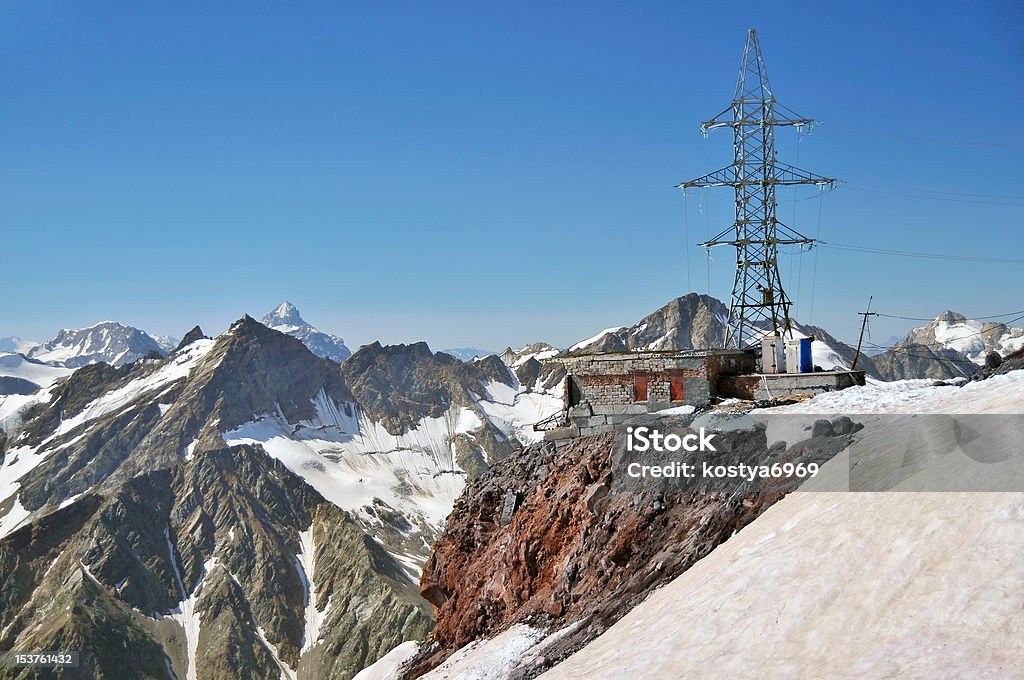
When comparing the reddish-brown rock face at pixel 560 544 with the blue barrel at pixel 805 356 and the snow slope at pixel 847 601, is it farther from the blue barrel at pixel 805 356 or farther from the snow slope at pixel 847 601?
the blue barrel at pixel 805 356

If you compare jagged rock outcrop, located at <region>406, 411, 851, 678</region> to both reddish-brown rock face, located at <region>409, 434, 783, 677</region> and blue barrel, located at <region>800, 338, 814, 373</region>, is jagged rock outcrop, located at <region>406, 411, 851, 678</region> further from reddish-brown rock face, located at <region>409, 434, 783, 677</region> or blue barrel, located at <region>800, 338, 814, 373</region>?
blue barrel, located at <region>800, 338, 814, 373</region>

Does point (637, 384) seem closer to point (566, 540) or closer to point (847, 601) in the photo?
point (566, 540)

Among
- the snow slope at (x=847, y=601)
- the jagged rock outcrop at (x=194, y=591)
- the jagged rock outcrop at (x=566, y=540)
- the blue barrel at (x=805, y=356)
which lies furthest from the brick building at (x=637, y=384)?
the jagged rock outcrop at (x=194, y=591)

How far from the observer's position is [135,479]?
198m

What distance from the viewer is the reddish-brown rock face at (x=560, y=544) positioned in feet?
51.3

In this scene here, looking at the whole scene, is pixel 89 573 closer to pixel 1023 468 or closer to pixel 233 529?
pixel 233 529

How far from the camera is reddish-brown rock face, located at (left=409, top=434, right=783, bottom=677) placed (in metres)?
15.6

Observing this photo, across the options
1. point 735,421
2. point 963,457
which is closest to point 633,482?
point 735,421

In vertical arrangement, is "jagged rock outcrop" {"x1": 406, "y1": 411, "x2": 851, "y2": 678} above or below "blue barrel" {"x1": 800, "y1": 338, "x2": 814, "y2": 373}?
below

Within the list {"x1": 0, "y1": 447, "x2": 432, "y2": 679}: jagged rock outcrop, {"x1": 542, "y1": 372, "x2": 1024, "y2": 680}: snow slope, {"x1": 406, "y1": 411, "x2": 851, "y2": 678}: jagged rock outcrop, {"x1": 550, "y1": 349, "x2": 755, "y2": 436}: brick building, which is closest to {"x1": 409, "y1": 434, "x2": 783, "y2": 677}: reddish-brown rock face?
{"x1": 406, "y1": 411, "x2": 851, "y2": 678}: jagged rock outcrop

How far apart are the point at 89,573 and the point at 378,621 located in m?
58.3

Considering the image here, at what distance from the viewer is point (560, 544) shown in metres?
19.7

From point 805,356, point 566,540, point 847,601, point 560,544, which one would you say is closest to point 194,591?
point 805,356

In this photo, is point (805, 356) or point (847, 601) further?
point (805, 356)
